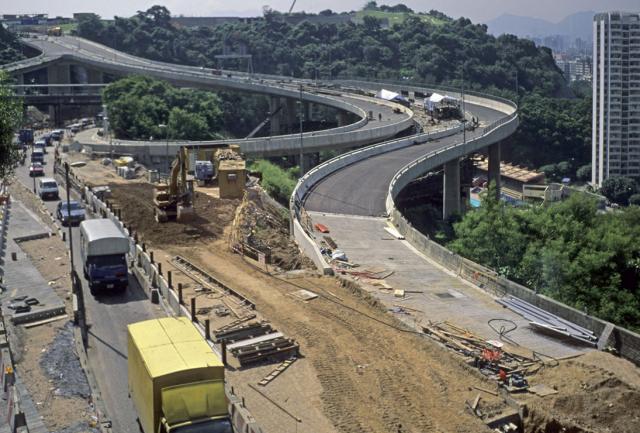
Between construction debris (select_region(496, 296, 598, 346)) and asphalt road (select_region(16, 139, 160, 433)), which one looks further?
construction debris (select_region(496, 296, 598, 346))

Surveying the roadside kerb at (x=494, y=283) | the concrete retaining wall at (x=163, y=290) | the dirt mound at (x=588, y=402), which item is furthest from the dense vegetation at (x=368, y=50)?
the dirt mound at (x=588, y=402)

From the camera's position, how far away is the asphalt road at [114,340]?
25.0 metres

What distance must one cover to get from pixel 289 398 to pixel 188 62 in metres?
159

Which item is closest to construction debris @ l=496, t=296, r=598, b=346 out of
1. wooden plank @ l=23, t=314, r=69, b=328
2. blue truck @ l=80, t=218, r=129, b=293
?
blue truck @ l=80, t=218, r=129, b=293

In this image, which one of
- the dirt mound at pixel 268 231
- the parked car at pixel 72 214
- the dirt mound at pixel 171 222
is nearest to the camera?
the dirt mound at pixel 268 231

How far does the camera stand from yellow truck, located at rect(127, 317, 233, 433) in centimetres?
2012

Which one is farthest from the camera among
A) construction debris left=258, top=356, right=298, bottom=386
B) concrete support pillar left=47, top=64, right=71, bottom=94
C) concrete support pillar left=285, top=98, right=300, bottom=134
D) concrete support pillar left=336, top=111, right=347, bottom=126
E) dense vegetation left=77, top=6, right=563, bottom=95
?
dense vegetation left=77, top=6, right=563, bottom=95

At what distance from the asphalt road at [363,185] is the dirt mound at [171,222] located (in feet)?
16.6

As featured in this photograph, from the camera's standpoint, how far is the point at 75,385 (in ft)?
85.5

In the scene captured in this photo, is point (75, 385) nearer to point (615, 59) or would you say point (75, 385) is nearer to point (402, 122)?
point (402, 122)

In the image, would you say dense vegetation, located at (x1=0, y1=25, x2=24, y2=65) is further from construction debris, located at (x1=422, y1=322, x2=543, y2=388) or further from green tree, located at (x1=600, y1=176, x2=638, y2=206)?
construction debris, located at (x1=422, y1=322, x2=543, y2=388)

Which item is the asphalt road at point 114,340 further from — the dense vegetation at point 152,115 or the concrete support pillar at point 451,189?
the dense vegetation at point 152,115

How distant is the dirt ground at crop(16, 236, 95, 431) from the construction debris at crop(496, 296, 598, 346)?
576 inches

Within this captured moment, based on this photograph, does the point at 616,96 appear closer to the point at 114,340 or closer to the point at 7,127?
the point at 114,340
